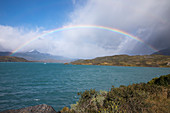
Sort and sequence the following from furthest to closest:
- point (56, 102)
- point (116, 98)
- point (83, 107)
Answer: point (56, 102) < point (116, 98) < point (83, 107)

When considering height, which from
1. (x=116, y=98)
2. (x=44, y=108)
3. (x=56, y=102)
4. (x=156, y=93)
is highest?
(x=116, y=98)

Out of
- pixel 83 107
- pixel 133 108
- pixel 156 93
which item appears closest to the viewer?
pixel 133 108

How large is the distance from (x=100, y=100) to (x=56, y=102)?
1370 cm

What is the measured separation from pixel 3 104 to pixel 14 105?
83.7 inches

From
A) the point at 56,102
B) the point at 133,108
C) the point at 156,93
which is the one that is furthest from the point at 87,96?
the point at 56,102

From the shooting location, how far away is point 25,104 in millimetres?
17891

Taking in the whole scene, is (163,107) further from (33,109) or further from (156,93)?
(33,109)

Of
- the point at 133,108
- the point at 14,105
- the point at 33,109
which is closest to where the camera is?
the point at 133,108

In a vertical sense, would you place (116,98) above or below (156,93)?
above

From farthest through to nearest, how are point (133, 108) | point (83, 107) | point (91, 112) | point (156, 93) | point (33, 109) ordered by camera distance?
point (156, 93) → point (33, 109) → point (83, 107) → point (133, 108) → point (91, 112)

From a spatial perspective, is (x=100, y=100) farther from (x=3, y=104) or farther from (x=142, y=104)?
(x=3, y=104)

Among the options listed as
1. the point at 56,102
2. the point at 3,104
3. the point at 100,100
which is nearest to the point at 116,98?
the point at 100,100

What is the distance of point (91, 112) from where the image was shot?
6129 mm

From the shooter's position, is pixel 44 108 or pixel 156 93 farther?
pixel 156 93
